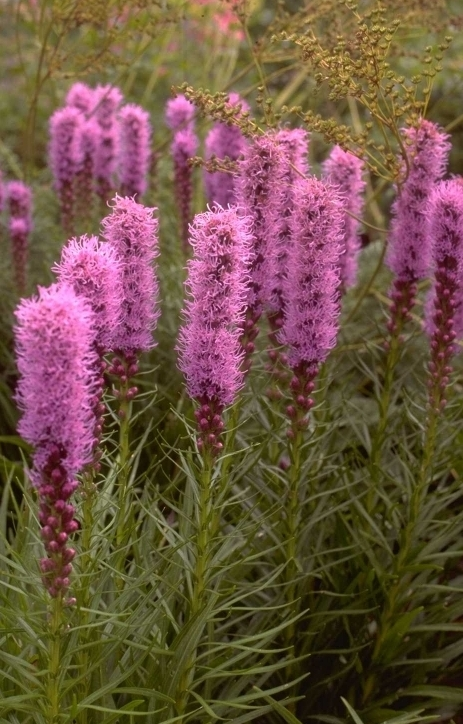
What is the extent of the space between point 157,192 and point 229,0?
175 cm

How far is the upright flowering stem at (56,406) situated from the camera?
1819mm

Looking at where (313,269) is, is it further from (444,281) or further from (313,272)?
(444,281)

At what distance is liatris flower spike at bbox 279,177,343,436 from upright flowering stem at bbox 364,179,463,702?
0.39m

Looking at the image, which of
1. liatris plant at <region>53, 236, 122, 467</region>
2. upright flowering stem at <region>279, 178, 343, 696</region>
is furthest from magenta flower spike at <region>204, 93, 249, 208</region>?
liatris plant at <region>53, 236, 122, 467</region>

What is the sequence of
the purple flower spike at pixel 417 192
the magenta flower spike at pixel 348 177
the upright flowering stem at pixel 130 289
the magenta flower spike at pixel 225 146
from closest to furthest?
the upright flowering stem at pixel 130 289, the purple flower spike at pixel 417 192, the magenta flower spike at pixel 348 177, the magenta flower spike at pixel 225 146

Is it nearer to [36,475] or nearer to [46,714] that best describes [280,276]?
[36,475]

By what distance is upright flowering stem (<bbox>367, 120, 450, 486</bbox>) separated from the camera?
2.99 meters

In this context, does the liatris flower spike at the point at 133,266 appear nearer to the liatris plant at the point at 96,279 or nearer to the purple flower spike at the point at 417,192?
the liatris plant at the point at 96,279

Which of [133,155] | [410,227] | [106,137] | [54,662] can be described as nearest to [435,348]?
[410,227]

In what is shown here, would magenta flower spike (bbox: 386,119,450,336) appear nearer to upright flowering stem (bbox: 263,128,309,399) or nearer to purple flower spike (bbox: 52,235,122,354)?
upright flowering stem (bbox: 263,128,309,399)

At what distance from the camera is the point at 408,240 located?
3066 mm

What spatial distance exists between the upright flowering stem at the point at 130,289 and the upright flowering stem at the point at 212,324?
0.12 meters

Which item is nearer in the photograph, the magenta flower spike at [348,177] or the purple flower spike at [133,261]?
the purple flower spike at [133,261]

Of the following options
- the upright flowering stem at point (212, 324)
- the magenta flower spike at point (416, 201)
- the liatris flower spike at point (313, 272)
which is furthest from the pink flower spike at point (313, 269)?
the magenta flower spike at point (416, 201)
